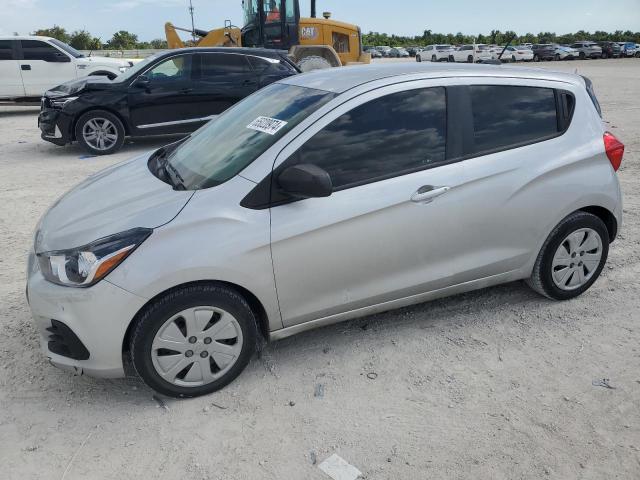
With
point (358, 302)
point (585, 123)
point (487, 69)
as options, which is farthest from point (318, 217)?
point (585, 123)

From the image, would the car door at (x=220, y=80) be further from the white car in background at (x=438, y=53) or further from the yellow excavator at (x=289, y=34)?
the white car in background at (x=438, y=53)

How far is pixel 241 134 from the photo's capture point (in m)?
3.45

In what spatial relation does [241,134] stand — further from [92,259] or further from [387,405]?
[387,405]

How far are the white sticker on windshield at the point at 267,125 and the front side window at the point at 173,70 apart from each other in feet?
20.9

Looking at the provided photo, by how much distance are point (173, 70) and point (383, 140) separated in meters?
7.00

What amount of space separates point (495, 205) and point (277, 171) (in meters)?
1.40

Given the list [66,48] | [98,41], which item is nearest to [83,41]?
[98,41]

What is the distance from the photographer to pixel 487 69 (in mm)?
3719

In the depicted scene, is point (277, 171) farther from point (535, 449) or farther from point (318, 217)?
point (535, 449)

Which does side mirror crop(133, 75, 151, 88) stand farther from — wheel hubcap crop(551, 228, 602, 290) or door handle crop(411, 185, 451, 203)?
wheel hubcap crop(551, 228, 602, 290)

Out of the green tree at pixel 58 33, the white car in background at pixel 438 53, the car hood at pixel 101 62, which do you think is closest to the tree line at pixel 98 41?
A: the green tree at pixel 58 33

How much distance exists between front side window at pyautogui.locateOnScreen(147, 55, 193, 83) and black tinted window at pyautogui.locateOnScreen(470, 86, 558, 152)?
22.6 ft

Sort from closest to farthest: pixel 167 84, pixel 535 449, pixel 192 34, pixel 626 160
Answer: pixel 535 449 < pixel 626 160 < pixel 167 84 < pixel 192 34

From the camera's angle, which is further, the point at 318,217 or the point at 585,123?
the point at 585,123
